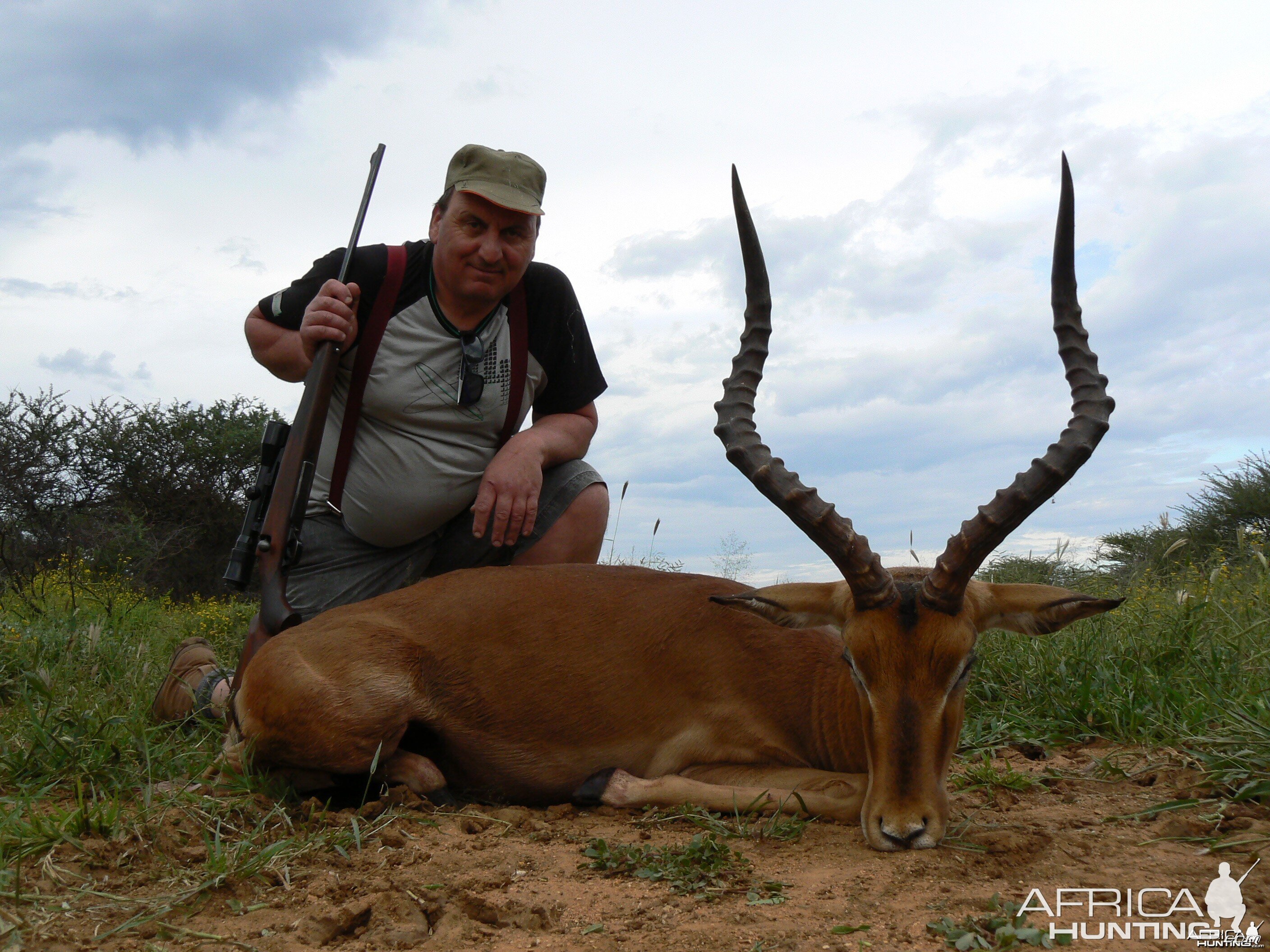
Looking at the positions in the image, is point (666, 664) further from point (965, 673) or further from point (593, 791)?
point (965, 673)

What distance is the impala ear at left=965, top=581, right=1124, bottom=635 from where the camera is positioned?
148 inches

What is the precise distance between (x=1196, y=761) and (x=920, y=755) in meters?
1.48

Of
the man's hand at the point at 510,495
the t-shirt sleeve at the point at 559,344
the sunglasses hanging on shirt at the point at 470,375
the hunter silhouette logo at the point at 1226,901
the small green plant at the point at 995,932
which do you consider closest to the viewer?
the small green plant at the point at 995,932

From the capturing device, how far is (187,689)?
538 centimetres

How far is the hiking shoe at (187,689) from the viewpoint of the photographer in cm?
527

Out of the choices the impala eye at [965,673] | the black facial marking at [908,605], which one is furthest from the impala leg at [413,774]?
the impala eye at [965,673]

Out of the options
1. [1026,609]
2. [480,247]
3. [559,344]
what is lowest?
[1026,609]

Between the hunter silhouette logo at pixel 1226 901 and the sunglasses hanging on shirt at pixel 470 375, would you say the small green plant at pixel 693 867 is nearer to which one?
the hunter silhouette logo at pixel 1226 901

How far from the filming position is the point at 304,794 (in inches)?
161

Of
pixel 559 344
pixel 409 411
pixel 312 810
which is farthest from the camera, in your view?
pixel 559 344

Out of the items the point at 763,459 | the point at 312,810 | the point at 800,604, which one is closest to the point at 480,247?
the point at 763,459

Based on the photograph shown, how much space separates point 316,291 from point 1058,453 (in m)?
3.99

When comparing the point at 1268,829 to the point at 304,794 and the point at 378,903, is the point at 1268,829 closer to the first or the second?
the point at 378,903

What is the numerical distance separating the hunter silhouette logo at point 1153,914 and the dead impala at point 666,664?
2.97 ft
